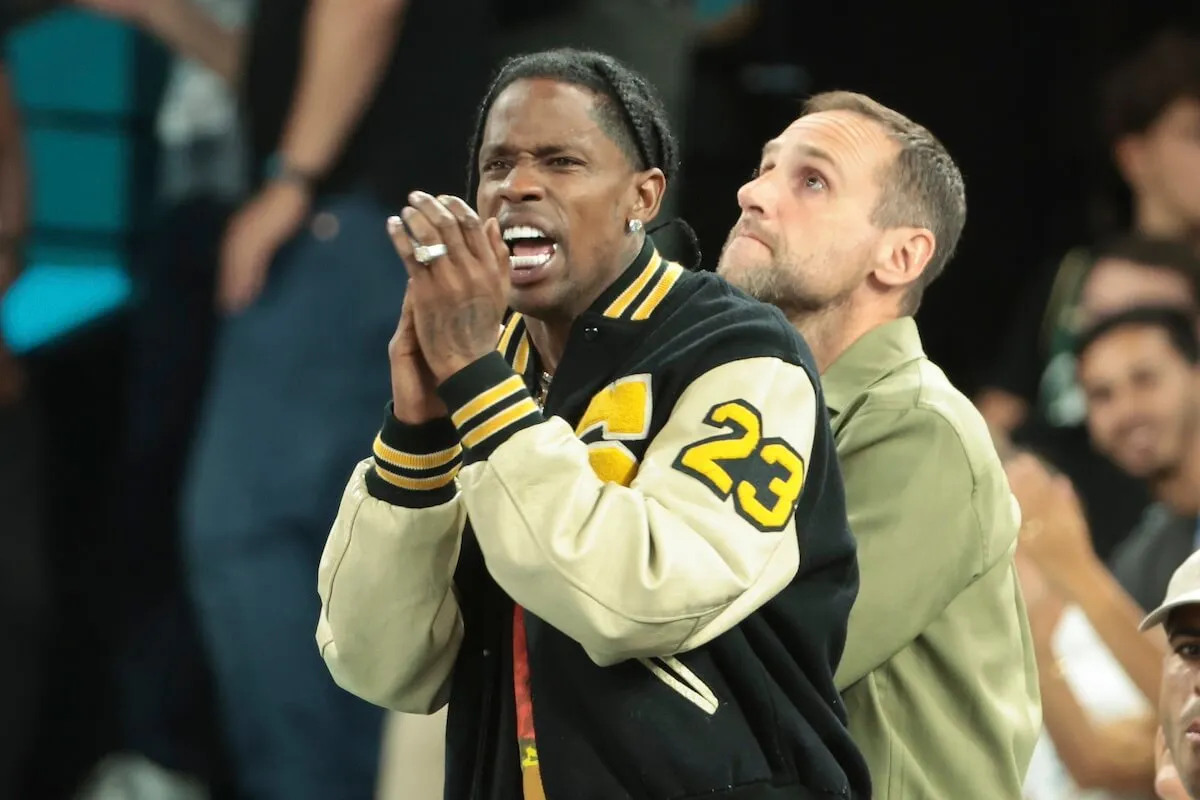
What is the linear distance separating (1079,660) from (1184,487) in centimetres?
76

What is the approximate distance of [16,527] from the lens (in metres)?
4.64

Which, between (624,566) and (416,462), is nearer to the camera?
(624,566)

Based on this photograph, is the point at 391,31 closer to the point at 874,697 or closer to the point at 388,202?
the point at 388,202

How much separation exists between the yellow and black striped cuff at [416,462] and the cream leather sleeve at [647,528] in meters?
0.09

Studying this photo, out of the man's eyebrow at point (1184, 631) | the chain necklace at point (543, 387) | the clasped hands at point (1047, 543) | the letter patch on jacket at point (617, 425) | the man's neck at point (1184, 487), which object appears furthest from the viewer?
the man's neck at point (1184, 487)

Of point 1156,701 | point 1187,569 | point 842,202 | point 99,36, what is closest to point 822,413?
point 842,202

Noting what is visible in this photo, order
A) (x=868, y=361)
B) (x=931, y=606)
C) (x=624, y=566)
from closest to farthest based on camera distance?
(x=624, y=566), (x=931, y=606), (x=868, y=361)

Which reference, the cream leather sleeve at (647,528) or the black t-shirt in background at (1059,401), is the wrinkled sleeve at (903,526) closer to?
the cream leather sleeve at (647,528)

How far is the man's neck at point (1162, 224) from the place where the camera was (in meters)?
4.72

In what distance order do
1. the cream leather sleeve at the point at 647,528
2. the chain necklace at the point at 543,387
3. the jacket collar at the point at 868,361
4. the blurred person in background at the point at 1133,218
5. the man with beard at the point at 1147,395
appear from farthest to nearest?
the blurred person in background at the point at 1133,218 → the man with beard at the point at 1147,395 → the jacket collar at the point at 868,361 → the chain necklace at the point at 543,387 → the cream leather sleeve at the point at 647,528

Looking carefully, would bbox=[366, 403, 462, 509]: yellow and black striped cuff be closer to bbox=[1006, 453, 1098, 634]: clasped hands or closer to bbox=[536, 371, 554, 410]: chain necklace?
bbox=[536, 371, 554, 410]: chain necklace

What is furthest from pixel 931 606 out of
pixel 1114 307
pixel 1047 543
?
pixel 1114 307

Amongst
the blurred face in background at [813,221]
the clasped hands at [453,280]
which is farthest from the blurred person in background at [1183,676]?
the clasped hands at [453,280]

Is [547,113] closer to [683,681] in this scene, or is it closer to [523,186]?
[523,186]
